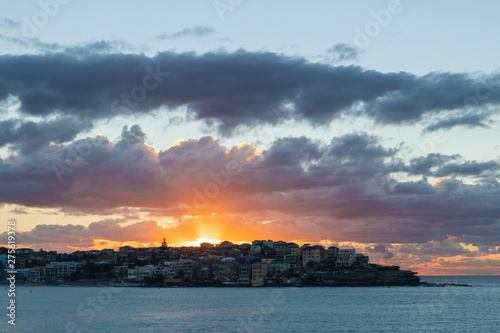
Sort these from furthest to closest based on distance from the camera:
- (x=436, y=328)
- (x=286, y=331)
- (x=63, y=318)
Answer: (x=63, y=318) → (x=436, y=328) → (x=286, y=331)

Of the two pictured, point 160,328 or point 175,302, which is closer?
point 160,328

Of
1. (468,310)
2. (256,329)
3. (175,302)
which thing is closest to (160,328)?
(256,329)

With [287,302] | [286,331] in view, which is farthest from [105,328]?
[287,302]

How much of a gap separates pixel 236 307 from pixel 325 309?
19.5m

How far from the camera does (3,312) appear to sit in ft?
405

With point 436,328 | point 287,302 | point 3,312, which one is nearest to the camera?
point 436,328

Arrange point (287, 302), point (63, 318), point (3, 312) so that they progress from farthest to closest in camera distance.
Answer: point (287, 302), point (3, 312), point (63, 318)

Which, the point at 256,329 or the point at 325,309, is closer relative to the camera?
the point at 256,329

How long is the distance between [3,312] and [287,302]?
64.2 meters

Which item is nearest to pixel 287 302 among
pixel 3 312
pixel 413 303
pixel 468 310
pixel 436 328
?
pixel 413 303

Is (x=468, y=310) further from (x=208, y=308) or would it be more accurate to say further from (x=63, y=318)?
(x=63, y=318)

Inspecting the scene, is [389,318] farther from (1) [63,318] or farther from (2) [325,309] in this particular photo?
(1) [63,318]

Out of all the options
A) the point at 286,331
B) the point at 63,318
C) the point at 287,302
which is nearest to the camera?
the point at 286,331

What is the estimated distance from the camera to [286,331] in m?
93.1
